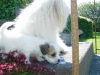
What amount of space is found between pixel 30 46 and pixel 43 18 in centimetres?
65

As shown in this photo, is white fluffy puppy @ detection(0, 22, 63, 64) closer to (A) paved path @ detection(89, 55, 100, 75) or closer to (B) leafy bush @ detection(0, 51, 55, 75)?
(B) leafy bush @ detection(0, 51, 55, 75)

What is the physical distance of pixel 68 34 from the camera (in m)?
6.29

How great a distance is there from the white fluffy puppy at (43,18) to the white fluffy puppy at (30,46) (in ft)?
0.84

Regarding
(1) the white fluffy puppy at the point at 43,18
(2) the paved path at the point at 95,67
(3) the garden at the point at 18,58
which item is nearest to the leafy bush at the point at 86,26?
(3) the garden at the point at 18,58

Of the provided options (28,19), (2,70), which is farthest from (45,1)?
(2,70)

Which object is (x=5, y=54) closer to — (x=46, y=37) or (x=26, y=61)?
(x=26, y=61)

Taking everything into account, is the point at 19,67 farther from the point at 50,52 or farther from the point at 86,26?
the point at 86,26

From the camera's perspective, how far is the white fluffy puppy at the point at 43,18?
4.02m

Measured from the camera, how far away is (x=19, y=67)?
3.09 metres

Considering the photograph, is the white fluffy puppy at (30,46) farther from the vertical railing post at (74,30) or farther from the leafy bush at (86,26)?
the leafy bush at (86,26)

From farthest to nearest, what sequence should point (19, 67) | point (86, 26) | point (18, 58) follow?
1. point (86, 26)
2. point (18, 58)
3. point (19, 67)

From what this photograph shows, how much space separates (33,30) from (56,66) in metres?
0.78

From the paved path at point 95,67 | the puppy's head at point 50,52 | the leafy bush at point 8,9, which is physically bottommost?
the paved path at point 95,67

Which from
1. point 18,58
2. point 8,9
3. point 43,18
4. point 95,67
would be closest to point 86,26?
point 8,9
